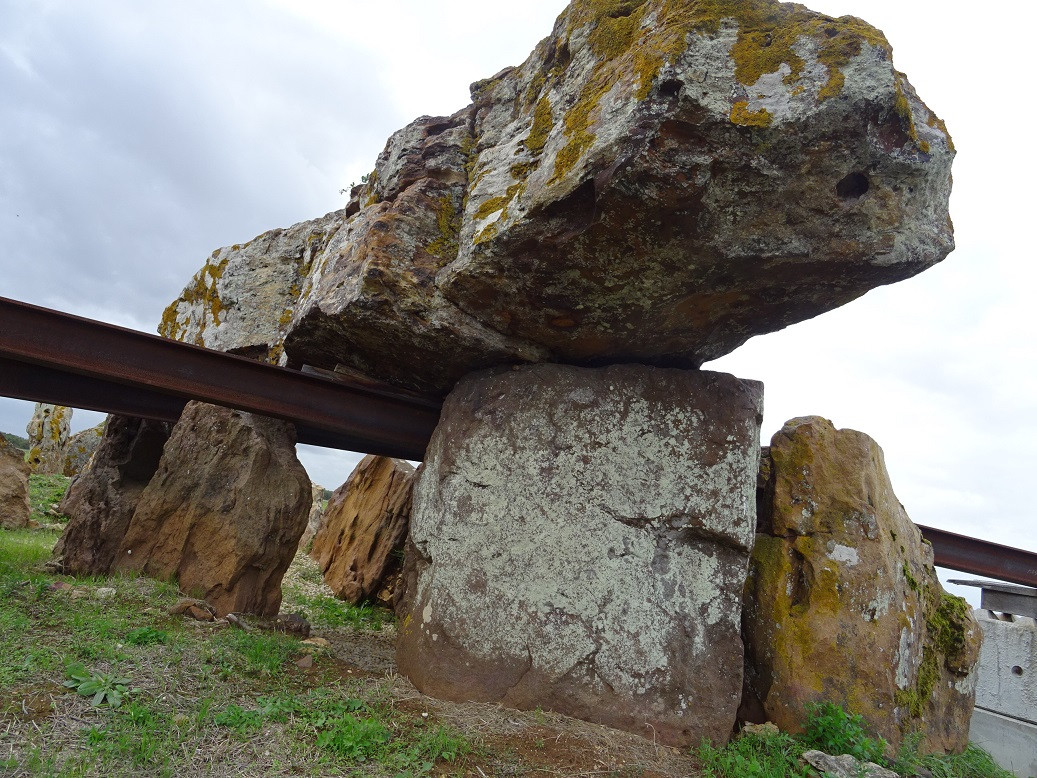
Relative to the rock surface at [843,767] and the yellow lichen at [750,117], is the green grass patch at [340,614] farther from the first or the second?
the yellow lichen at [750,117]

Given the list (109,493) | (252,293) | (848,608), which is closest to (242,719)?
(109,493)

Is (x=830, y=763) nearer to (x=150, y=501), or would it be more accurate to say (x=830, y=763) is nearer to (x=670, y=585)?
(x=670, y=585)

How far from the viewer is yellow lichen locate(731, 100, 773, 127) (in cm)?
270

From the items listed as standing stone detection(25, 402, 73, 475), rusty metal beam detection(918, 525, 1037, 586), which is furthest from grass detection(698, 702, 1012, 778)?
standing stone detection(25, 402, 73, 475)

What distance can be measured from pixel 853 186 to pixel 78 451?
1339 centimetres

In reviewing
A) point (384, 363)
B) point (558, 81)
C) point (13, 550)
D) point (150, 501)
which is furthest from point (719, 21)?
point (13, 550)

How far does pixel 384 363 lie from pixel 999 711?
7.09m

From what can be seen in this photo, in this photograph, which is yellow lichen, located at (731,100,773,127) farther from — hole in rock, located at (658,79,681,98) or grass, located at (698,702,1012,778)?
grass, located at (698,702,1012,778)

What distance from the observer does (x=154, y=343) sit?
4105mm

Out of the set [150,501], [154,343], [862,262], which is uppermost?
[862,262]

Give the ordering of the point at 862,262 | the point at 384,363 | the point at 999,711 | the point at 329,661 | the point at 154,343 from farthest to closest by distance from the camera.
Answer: the point at 999,711
the point at 384,363
the point at 154,343
the point at 329,661
the point at 862,262

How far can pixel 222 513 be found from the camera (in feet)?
14.5

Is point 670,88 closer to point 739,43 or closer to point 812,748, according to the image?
point 739,43

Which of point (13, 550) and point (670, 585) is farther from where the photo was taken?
point (13, 550)
